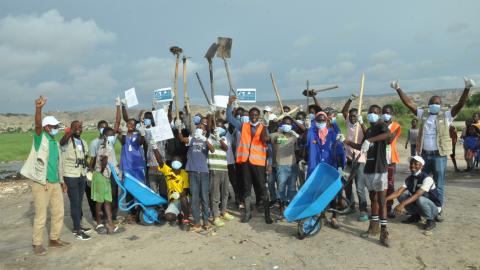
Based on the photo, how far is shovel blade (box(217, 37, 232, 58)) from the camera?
31.4ft

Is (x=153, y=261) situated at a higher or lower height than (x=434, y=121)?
lower

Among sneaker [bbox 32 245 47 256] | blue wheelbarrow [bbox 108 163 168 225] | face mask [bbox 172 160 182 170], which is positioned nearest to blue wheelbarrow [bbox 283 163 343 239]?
face mask [bbox 172 160 182 170]

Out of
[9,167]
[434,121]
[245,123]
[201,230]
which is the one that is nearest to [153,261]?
[201,230]

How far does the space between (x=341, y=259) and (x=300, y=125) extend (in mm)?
2978

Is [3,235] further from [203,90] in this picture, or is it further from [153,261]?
[203,90]

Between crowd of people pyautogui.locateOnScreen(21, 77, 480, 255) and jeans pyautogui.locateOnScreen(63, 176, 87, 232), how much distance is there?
0.02 meters

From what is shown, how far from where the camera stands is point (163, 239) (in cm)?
696

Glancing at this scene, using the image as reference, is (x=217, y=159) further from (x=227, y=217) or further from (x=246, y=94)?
(x=246, y=94)

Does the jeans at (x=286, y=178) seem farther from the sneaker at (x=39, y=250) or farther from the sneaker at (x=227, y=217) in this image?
the sneaker at (x=39, y=250)

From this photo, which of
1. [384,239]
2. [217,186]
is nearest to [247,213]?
[217,186]

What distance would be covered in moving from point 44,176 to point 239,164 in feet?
11.4

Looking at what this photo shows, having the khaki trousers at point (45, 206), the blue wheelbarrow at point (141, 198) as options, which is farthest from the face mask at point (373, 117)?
the khaki trousers at point (45, 206)

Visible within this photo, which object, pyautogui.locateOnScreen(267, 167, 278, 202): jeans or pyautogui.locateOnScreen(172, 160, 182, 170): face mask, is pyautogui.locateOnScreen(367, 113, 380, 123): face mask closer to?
pyautogui.locateOnScreen(267, 167, 278, 202): jeans

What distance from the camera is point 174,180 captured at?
7.57 m
